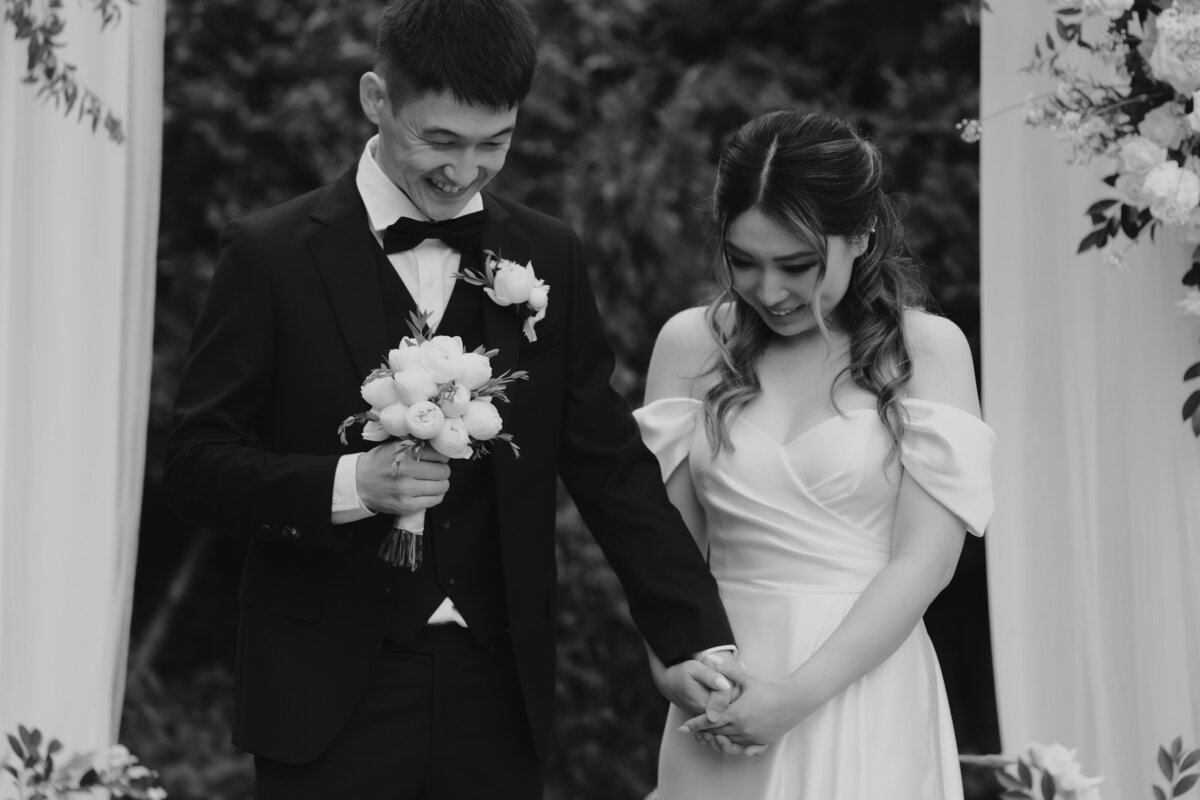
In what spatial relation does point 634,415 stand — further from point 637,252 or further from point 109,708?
point 637,252

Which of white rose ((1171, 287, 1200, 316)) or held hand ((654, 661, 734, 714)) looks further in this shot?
white rose ((1171, 287, 1200, 316))

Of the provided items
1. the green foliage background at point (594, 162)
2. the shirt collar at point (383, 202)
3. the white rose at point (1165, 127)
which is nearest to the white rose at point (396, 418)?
the shirt collar at point (383, 202)

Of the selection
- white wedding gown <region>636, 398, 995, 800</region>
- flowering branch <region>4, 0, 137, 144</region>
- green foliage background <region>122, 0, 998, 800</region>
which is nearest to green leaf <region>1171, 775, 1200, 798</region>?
white wedding gown <region>636, 398, 995, 800</region>

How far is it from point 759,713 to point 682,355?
63cm

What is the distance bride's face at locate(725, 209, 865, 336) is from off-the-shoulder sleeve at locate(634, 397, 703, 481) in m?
0.22

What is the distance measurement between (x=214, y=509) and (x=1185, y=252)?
1906mm

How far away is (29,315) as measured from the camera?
3125 millimetres

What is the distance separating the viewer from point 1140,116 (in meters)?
2.72

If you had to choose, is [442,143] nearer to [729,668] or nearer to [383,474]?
[383,474]

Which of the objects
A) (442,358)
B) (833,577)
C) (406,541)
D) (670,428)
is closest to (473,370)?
(442,358)

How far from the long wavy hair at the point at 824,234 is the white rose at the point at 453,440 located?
571 millimetres

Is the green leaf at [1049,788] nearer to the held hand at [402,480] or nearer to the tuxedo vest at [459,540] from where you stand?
the tuxedo vest at [459,540]

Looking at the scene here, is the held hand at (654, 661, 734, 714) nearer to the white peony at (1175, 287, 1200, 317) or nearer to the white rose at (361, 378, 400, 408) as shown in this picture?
the white rose at (361, 378, 400, 408)

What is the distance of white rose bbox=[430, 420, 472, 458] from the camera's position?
1972 millimetres
